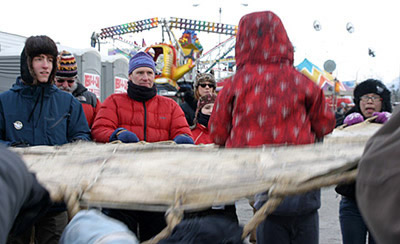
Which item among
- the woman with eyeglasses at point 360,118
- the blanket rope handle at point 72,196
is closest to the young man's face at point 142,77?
the woman with eyeglasses at point 360,118

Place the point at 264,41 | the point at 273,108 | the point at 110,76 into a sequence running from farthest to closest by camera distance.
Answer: the point at 110,76, the point at 264,41, the point at 273,108

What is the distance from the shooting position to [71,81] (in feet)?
10.9

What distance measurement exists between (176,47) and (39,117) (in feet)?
65.4

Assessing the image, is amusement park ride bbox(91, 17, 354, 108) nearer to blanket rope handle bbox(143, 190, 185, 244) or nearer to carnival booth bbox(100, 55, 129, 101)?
carnival booth bbox(100, 55, 129, 101)

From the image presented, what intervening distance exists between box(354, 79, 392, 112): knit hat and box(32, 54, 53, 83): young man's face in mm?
2722

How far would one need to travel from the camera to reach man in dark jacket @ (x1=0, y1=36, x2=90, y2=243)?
2.23 meters

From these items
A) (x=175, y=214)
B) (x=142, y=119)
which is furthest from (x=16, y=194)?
(x=142, y=119)

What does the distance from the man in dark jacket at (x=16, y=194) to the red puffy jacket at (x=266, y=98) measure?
1006 millimetres

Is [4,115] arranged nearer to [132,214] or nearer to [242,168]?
[132,214]

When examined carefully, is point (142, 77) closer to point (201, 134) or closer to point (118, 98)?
point (118, 98)

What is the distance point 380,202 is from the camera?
638 mm

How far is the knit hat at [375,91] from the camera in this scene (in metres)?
3.34

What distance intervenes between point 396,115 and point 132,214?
147 cm

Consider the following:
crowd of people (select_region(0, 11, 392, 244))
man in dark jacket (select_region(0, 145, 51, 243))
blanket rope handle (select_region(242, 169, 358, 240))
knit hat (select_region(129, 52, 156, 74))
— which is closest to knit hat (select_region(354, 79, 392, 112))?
crowd of people (select_region(0, 11, 392, 244))
